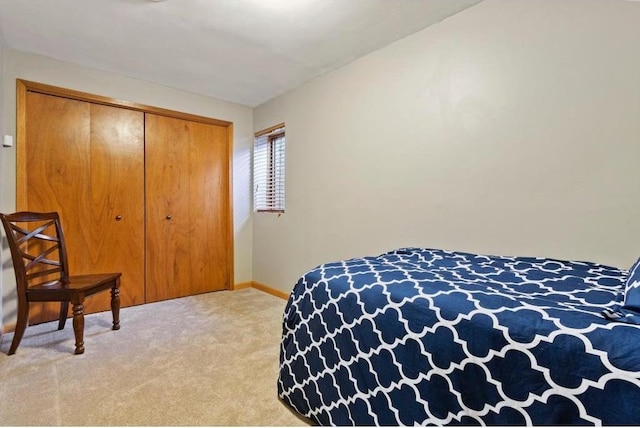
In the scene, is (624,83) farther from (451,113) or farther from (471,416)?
(471,416)

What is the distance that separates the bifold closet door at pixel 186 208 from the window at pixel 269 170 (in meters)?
0.36

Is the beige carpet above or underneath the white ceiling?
underneath

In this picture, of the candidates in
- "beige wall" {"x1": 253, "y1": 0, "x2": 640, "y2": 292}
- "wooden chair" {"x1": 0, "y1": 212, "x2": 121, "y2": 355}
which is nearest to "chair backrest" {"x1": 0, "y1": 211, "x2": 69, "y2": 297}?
"wooden chair" {"x1": 0, "y1": 212, "x2": 121, "y2": 355}

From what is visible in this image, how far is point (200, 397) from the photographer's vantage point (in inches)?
62.0

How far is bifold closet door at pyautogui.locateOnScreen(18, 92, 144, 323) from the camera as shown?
8.44 ft

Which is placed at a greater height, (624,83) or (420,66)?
(420,66)

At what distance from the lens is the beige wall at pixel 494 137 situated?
1405mm

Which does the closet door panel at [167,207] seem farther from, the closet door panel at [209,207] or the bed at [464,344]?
the bed at [464,344]

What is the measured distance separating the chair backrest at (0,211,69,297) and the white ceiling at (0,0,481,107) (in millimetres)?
1352

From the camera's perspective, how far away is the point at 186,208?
11.1 feet

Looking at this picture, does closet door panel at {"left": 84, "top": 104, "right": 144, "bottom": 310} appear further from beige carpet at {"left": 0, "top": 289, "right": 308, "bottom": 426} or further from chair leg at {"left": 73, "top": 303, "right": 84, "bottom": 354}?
chair leg at {"left": 73, "top": 303, "right": 84, "bottom": 354}

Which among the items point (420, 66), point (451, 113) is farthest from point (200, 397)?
point (420, 66)

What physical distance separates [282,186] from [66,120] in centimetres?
205

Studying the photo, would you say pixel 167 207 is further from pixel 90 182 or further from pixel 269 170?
pixel 269 170
